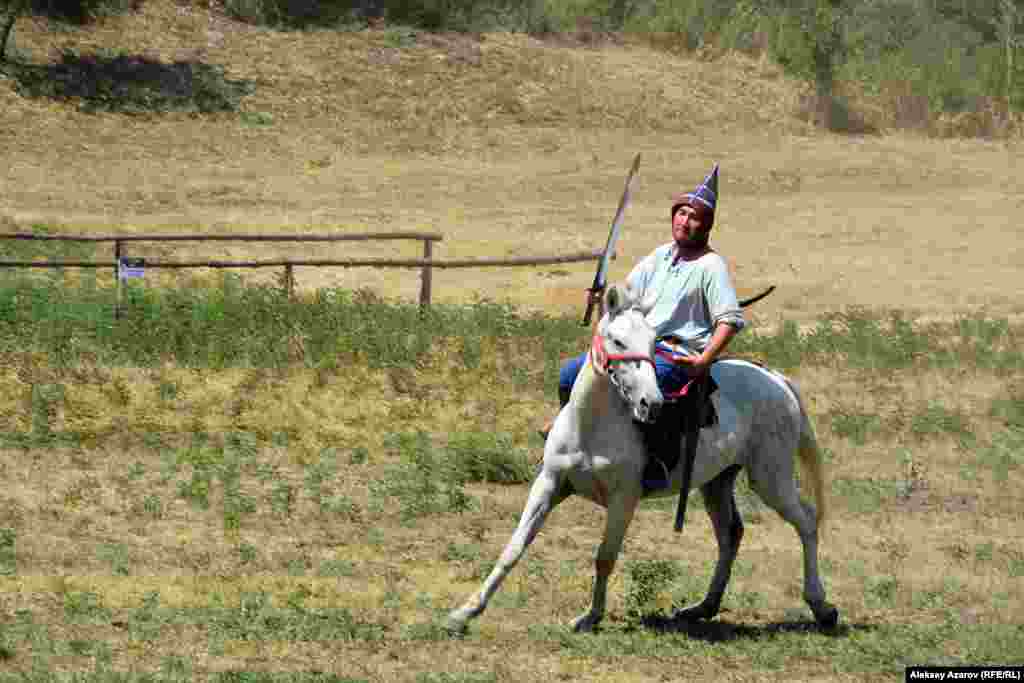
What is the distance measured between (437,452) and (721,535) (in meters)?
4.31

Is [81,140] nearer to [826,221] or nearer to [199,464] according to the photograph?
[826,221]

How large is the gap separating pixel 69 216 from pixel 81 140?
537cm

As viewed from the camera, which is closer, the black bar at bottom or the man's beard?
the black bar at bottom

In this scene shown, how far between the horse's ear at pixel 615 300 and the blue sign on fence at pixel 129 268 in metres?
9.49

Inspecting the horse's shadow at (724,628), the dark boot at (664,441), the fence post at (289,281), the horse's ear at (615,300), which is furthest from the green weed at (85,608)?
the fence post at (289,281)

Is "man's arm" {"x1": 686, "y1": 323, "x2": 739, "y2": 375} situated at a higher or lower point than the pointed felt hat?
lower

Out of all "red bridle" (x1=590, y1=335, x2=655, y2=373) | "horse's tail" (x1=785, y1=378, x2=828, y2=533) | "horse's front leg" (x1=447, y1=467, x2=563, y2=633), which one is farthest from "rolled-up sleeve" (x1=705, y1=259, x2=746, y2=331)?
"horse's tail" (x1=785, y1=378, x2=828, y2=533)

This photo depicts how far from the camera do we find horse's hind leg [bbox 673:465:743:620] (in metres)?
9.02

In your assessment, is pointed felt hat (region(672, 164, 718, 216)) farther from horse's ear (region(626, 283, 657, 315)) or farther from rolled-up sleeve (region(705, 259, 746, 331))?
horse's ear (region(626, 283, 657, 315))

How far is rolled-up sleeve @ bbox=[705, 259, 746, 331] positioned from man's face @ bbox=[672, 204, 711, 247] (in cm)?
16

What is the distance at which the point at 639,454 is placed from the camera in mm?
8359

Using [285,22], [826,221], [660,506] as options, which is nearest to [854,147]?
[826,221]

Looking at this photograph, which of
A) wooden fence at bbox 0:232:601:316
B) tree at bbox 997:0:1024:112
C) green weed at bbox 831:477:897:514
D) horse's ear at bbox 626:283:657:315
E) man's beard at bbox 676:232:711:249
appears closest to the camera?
horse's ear at bbox 626:283:657:315

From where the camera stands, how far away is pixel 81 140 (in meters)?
31.7
